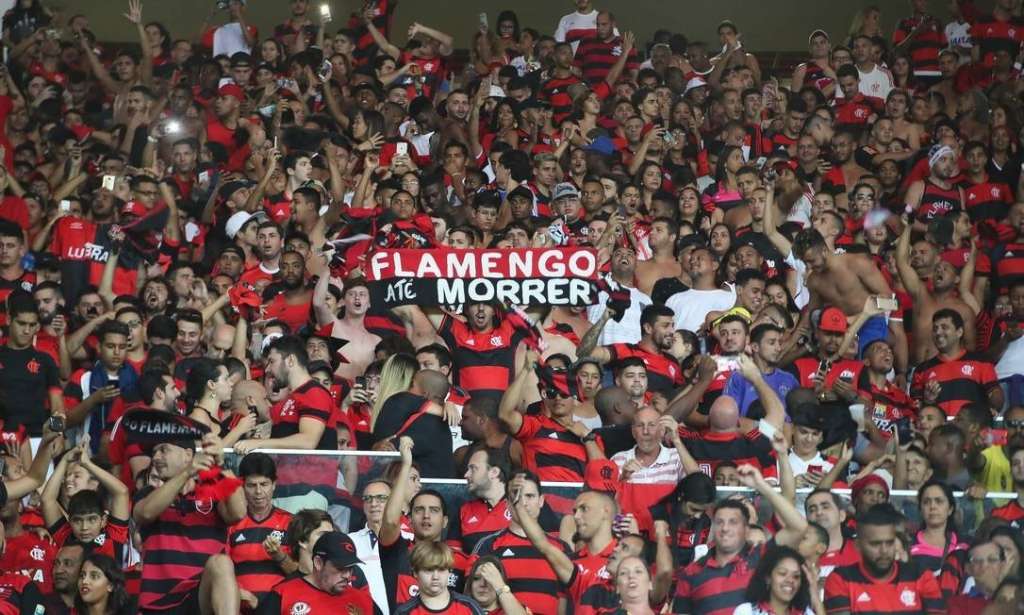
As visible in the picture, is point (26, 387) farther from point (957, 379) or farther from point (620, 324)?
point (957, 379)

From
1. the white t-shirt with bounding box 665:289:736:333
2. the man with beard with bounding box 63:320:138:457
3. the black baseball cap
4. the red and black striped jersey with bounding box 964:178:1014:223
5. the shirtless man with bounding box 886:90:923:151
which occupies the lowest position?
the black baseball cap

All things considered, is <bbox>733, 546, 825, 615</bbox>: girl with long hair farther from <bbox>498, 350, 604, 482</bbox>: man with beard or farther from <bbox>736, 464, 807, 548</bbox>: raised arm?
<bbox>498, 350, 604, 482</bbox>: man with beard

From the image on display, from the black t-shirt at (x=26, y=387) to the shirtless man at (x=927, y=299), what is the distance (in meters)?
5.49

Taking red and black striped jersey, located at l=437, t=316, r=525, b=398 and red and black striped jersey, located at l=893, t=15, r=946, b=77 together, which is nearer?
red and black striped jersey, located at l=437, t=316, r=525, b=398

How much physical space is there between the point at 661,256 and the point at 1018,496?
4.19 metres

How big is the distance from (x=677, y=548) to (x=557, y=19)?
12.8 meters

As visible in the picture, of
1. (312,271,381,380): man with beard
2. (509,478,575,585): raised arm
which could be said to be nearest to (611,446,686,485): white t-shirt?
(509,478,575,585): raised arm

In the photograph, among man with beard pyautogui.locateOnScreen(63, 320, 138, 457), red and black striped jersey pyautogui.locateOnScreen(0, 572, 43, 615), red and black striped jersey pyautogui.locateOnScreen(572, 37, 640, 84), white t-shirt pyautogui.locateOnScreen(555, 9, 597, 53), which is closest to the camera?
red and black striped jersey pyautogui.locateOnScreen(0, 572, 43, 615)

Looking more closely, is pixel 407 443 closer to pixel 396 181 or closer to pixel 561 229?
pixel 561 229

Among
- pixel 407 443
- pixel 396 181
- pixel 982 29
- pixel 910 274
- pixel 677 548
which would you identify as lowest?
pixel 677 548

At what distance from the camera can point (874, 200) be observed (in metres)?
14.2

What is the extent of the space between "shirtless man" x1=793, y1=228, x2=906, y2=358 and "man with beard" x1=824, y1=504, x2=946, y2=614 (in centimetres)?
329

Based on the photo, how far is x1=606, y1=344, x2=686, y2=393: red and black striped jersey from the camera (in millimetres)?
11547

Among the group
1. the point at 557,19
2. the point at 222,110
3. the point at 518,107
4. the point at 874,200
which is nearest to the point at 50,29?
the point at 222,110
